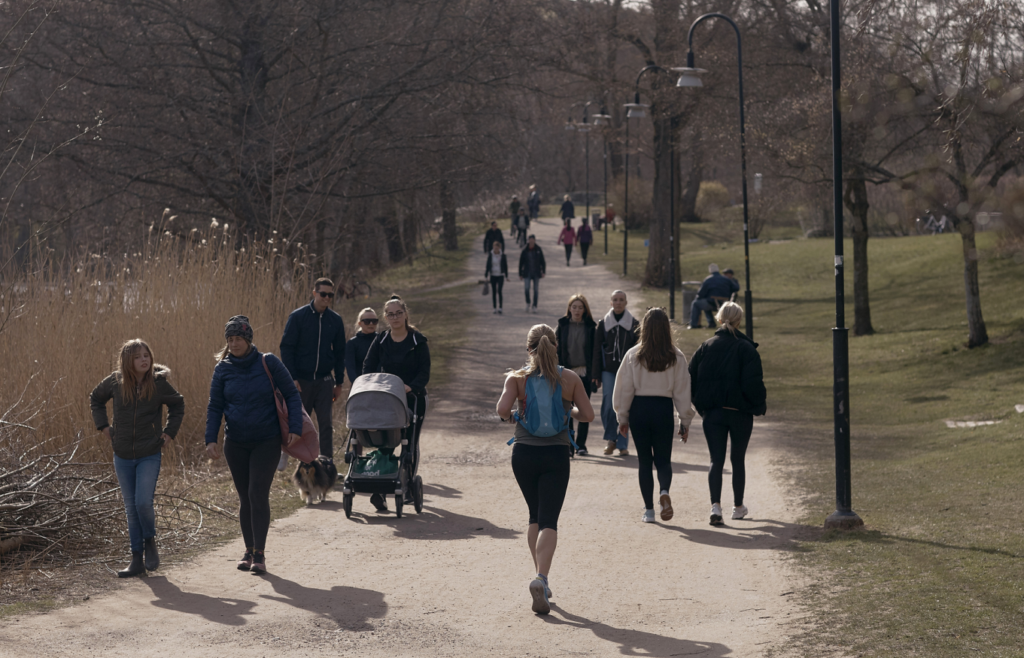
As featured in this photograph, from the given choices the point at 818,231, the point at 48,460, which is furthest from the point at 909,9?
the point at 818,231

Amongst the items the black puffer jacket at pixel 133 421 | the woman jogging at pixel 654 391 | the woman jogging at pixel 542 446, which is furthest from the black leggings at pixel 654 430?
the black puffer jacket at pixel 133 421

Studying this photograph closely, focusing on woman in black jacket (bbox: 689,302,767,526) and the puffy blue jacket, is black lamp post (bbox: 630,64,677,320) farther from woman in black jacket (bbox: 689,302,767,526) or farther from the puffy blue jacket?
the puffy blue jacket

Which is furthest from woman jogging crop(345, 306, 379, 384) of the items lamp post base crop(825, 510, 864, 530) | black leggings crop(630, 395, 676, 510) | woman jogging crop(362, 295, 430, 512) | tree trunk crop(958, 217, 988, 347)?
tree trunk crop(958, 217, 988, 347)

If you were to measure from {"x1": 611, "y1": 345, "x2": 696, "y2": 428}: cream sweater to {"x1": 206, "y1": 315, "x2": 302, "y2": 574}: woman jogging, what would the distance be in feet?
9.38

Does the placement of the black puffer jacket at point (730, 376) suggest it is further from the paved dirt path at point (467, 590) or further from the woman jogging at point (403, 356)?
the woman jogging at point (403, 356)

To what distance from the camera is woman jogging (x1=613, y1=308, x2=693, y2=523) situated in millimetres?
9719

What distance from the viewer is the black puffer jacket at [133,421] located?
323 inches

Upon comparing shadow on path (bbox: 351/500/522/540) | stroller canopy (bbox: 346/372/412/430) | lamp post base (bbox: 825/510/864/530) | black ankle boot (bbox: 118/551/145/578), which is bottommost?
shadow on path (bbox: 351/500/522/540)

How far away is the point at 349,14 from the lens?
20594 mm

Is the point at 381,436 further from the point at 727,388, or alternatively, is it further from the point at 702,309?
the point at 702,309

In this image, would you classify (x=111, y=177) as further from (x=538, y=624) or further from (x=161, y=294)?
(x=538, y=624)

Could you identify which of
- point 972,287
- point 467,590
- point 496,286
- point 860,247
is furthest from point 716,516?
Answer: point 496,286

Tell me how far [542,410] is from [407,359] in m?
3.46

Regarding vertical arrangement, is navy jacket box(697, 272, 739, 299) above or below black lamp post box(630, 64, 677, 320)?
below
